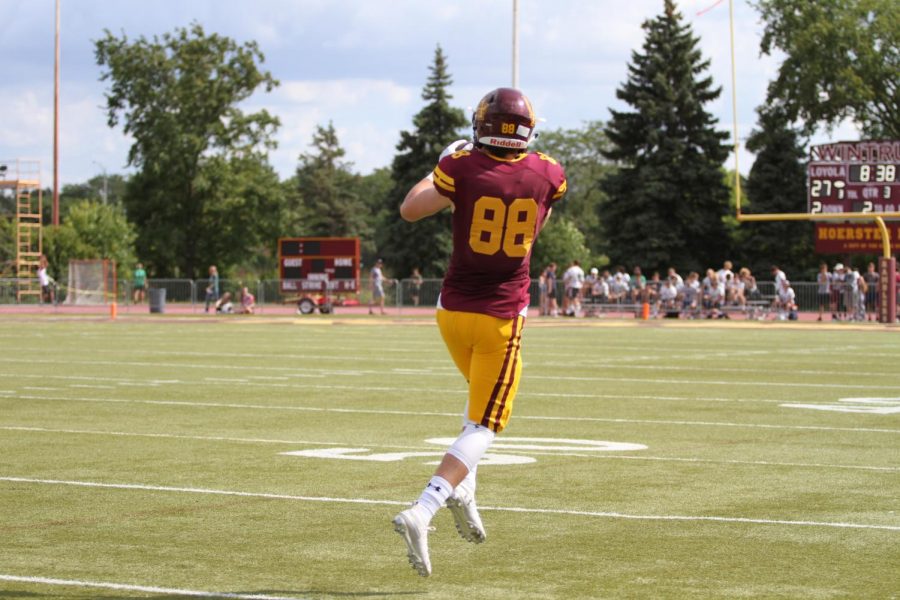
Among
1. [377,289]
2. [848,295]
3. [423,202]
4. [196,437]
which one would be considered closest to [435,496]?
[423,202]

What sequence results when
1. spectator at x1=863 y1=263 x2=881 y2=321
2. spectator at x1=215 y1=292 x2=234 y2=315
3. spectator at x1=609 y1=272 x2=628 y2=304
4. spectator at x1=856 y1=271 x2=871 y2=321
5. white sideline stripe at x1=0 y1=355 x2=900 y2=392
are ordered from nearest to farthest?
1. white sideline stripe at x1=0 y1=355 x2=900 y2=392
2. spectator at x1=856 y1=271 x2=871 y2=321
3. spectator at x1=863 y1=263 x2=881 y2=321
4. spectator at x1=609 y1=272 x2=628 y2=304
5. spectator at x1=215 y1=292 x2=234 y2=315

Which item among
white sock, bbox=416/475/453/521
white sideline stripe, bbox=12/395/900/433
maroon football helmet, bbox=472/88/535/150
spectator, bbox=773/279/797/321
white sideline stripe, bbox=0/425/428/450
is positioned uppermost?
maroon football helmet, bbox=472/88/535/150

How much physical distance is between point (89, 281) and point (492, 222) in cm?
5205

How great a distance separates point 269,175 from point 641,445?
69.6 meters

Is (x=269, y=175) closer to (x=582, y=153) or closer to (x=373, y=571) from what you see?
(x=582, y=153)

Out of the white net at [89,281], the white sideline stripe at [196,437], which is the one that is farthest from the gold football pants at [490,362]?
the white net at [89,281]

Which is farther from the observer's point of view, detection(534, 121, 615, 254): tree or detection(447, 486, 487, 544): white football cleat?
detection(534, 121, 615, 254): tree

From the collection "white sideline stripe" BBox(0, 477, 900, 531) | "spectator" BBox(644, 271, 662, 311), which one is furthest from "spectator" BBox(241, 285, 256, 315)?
"white sideline stripe" BBox(0, 477, 900, 531)

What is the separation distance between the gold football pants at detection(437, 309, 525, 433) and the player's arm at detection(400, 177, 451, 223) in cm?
47

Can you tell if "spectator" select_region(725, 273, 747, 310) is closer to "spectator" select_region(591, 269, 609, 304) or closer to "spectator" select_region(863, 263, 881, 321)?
"spectator" select_region(863, 263, 881, 321)

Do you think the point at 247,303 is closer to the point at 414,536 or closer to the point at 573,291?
the point at 573,291

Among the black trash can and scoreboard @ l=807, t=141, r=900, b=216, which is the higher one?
scoreboard @ l=807, t=141, r=900, b=216

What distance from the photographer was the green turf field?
6.17 meters

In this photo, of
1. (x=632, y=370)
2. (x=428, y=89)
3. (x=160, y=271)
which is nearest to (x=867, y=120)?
(x=428, y=89)
